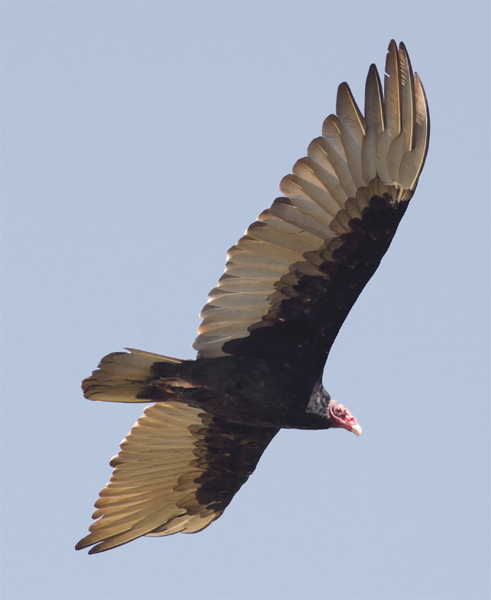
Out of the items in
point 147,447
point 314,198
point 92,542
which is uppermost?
point 314,198

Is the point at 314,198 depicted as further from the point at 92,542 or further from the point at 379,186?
the point at 92,542

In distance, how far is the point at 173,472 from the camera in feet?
33.6

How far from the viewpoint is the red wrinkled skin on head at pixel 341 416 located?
29.7ft

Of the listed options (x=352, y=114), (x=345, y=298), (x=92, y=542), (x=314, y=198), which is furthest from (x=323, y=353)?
(x=92, y=542)

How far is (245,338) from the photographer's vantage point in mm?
8836

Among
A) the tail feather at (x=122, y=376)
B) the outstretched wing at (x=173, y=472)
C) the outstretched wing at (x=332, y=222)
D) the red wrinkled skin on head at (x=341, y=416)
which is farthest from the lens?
the outstretched wing at (x=173, y=472)

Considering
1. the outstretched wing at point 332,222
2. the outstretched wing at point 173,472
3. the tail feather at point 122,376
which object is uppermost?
the outstretched wing at point 332,222

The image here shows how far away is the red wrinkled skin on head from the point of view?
9047mm

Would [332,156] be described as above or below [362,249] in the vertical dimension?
above

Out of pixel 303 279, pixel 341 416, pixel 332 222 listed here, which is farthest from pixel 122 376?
pixel 332 222

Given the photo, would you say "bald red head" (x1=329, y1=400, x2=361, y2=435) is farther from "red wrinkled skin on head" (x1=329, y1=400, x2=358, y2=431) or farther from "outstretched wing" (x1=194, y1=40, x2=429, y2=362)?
"outstretched wing" (x1=194, y1=40, x2=429, y2=362)

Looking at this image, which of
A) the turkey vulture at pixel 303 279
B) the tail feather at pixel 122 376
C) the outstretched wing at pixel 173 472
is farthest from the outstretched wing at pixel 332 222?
the outstretched wing at pixel 173 472

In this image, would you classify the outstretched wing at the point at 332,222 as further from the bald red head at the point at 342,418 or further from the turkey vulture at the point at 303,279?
the bald red head at the point at 342,418

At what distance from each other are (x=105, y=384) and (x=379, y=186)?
8.87ft
